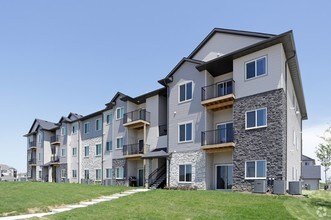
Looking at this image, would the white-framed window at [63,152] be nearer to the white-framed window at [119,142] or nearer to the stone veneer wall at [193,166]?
the white-framed window at [119,142]

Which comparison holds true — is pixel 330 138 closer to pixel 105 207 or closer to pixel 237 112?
pixel 237 112

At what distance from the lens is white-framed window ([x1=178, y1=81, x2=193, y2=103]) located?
24.9 meters

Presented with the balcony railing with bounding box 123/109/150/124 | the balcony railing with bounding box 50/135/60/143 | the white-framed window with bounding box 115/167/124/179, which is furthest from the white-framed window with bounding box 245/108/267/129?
the balcony railing with bounding box 50/135/60/143

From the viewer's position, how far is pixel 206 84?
23.7 meters

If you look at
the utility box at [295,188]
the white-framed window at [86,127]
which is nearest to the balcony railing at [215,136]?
the utility box at [295,188]

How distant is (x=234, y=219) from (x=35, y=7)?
1481cm

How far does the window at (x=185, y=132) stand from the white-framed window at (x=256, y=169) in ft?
18.7

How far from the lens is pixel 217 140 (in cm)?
2291

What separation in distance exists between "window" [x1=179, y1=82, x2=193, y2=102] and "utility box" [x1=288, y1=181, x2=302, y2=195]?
10277 mm

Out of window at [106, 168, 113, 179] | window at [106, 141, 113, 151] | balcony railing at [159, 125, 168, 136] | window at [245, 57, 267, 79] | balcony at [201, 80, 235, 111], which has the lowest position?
Answer: window at [106, 168, 113, 179]

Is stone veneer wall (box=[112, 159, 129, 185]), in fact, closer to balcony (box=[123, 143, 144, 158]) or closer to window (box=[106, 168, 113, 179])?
window (box=[106, 168, 113, 179])

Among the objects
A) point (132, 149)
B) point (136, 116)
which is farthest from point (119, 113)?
point (132, 149)

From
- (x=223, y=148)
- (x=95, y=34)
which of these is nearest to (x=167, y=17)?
(x=95, y=34)

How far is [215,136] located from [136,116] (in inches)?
430
